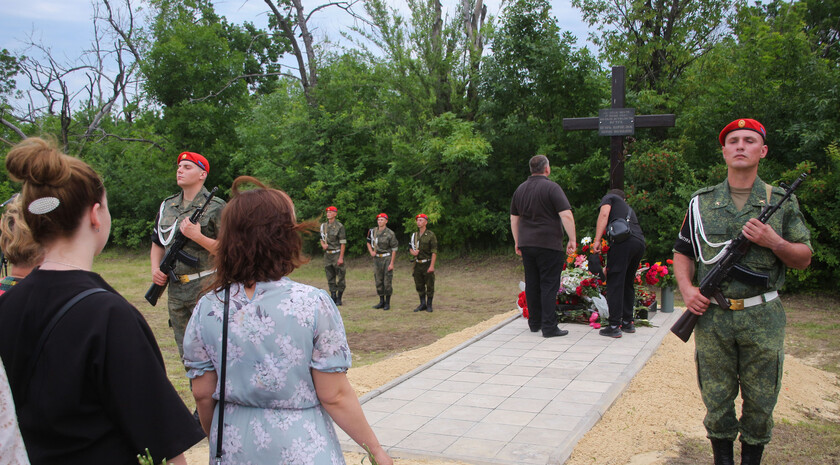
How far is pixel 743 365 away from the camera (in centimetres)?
372

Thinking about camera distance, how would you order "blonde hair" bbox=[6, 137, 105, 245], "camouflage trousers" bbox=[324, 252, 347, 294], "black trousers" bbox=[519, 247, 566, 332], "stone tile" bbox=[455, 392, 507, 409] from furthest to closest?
"camouflage trousers" bbox=[324, 252, 347, 294]
"black trousers" bbox=[519, 247, 566, 332]
"stone tile" bbox=[455, 392, 507, 409]
"blonde hair" bbox=[6, 137, 105, 245]

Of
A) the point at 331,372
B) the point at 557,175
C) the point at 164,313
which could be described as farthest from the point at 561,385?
the point at 557,175

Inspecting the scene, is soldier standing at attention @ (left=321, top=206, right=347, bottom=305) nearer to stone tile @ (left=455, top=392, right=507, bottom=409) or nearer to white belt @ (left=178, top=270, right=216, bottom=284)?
white belt @ (left=178, top=270, right=216, bottom=284)

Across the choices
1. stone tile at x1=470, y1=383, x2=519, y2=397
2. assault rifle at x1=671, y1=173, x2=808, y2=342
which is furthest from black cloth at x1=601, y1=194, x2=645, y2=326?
assault rifle at x1=671, y1=173, x2=808, y2=342

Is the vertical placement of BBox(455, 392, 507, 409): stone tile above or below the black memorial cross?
below

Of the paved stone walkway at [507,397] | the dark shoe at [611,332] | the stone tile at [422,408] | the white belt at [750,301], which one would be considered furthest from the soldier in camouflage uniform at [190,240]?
the dark shoe at [611,332]

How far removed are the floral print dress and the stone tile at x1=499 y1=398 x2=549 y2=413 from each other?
3039 millimetres

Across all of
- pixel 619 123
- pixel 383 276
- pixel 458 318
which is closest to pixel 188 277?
pixel 619 123

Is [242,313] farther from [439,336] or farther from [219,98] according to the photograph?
[219,98]

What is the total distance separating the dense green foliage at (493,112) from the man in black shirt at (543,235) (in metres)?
6.99

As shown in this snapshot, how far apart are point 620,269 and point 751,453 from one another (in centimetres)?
368

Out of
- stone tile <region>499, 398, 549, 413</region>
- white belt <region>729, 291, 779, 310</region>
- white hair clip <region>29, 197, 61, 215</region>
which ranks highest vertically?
white hair clip <region>29, 197, 61, 215</region>

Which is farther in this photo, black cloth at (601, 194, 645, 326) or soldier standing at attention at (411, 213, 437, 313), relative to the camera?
soldier standing at attention at (411, 213, 437, 313)

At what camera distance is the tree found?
53.7 feet
